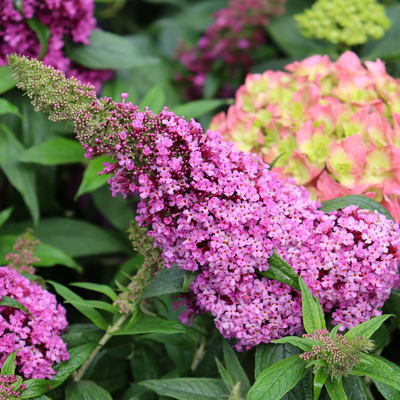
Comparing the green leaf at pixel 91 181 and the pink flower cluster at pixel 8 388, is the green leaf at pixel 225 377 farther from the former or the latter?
the green leaf at pixel 91 181

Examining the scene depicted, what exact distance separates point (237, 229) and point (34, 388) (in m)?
0.58

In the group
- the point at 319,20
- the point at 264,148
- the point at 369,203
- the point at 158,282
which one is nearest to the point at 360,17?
the point at 319,20

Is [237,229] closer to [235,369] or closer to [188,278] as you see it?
[188,278]

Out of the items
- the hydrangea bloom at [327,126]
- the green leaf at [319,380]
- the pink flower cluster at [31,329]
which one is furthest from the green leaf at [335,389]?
the pink flower cluster at [31,329]

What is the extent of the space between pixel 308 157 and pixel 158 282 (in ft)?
1.83

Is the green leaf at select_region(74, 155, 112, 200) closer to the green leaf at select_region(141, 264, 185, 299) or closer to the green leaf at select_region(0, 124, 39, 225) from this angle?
the green leaf at select_region(0, 124, 39, 225)

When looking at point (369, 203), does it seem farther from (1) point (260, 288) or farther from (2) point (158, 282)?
(2) point (158, 282)

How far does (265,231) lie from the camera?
0.95 metres

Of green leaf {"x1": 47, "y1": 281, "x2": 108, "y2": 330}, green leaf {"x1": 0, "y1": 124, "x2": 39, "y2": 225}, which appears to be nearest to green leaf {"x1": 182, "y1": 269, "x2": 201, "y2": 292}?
green leaf {"x1": 47, "y1": 281, "x2": 108, "y2": 330}

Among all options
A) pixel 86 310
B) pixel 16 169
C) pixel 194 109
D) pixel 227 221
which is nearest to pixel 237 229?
pixel 227 221

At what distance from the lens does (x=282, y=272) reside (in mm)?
938

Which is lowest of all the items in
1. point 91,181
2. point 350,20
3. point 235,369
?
point 235,369

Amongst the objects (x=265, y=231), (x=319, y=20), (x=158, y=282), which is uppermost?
(x=319, y=20)

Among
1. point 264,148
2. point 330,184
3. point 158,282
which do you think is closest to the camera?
point 158,282
